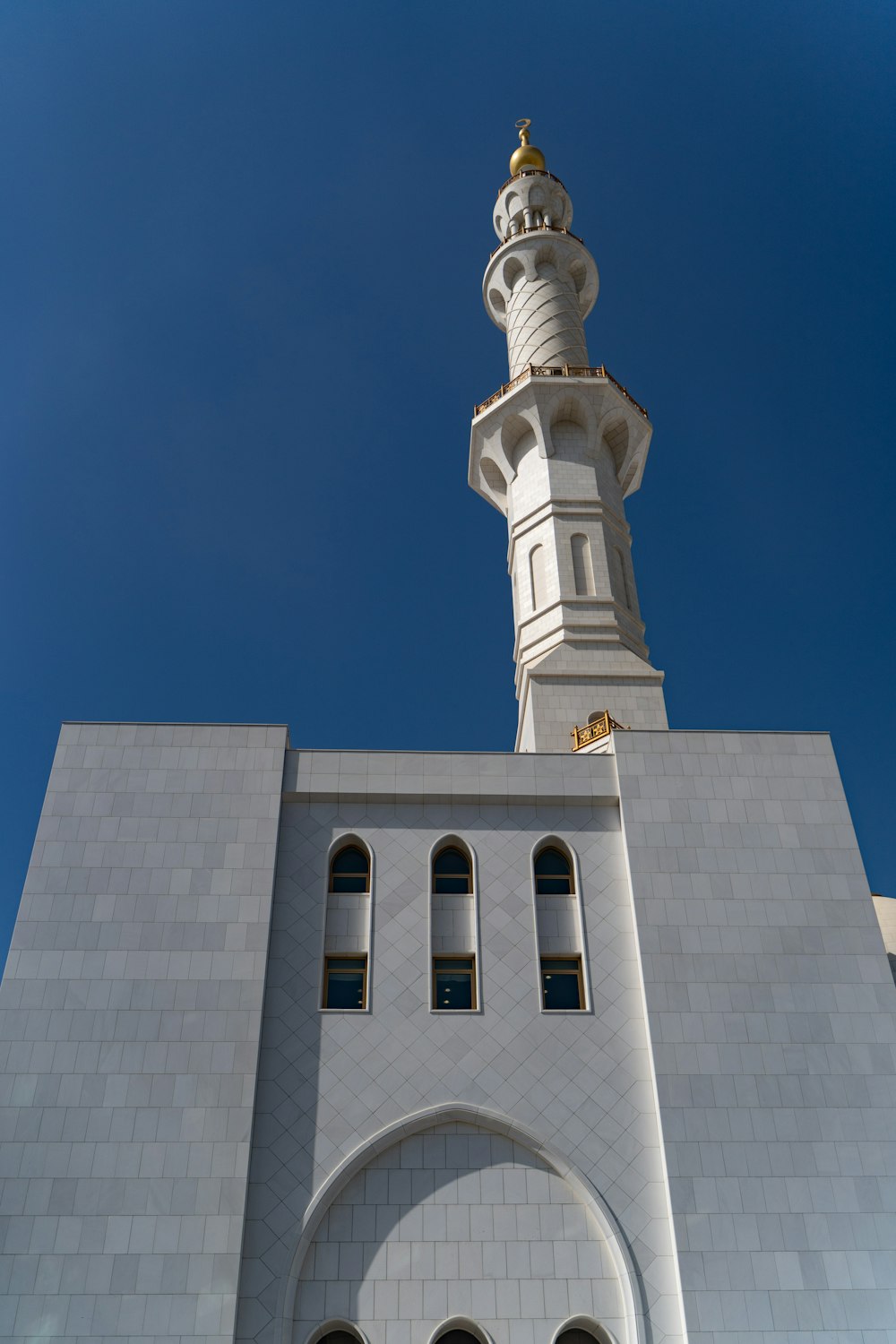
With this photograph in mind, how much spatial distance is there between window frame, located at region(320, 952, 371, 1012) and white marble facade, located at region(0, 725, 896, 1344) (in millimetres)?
200

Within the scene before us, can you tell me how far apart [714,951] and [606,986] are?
199 cm

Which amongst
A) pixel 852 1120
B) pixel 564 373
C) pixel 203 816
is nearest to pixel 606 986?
pixel 852 1120

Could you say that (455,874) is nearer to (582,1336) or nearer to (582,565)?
(582,1336)

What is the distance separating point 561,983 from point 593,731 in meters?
6.55

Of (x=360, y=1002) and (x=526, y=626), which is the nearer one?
(x=360, y=1002)

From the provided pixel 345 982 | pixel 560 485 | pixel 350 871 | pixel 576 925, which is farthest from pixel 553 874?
pixel 560 485

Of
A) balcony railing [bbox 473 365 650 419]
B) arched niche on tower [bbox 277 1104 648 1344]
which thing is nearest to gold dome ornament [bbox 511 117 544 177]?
balcony railing [bbox 473 365 650 419]

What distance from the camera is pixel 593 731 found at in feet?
72.8

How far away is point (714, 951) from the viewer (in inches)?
675

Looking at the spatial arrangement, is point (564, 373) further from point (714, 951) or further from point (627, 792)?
point (714, 951)

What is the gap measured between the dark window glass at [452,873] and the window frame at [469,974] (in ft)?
3.88

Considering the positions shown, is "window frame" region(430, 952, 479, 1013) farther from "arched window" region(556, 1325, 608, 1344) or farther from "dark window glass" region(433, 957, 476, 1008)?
"arched window" region(556, 1325, 608, 1344)

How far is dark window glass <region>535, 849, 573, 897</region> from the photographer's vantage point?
18281 mm

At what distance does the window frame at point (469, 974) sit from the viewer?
1681 centimetres
